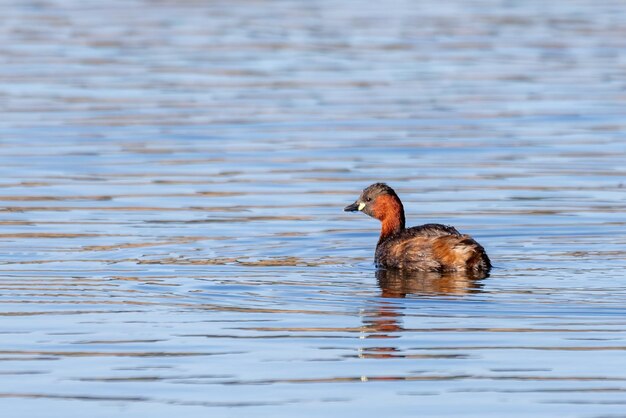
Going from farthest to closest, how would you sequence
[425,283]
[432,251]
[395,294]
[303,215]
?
[303,215], [432,251], [425,283], [395,294]

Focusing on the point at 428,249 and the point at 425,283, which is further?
the point at 428,249

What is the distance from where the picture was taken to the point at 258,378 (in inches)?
362

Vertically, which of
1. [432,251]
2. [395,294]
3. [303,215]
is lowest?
[395,294]

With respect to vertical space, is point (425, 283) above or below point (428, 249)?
below

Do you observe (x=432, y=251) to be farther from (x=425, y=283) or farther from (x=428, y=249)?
(x=425, y=283)

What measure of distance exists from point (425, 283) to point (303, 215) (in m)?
2.91

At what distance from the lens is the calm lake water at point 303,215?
9203mm

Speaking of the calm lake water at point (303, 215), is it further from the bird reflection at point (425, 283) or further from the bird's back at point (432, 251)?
the bird's back at point (432, 251)

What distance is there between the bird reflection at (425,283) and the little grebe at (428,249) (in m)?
0.09

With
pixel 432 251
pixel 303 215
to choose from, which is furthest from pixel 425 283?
pixel 303 215

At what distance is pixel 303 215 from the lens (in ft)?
49.8

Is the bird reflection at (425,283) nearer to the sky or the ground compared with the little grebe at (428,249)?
nearer to the ground

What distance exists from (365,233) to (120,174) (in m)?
3.41

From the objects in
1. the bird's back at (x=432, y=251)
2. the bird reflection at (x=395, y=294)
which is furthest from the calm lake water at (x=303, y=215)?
the bird's back at (x=432, y=251)
